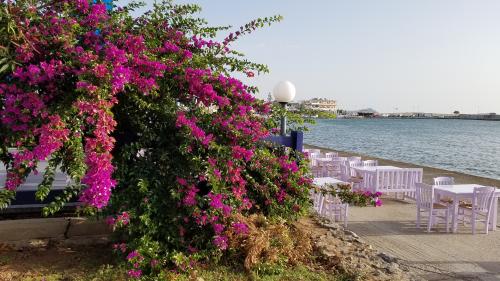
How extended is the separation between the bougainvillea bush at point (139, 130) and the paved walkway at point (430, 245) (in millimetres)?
1963

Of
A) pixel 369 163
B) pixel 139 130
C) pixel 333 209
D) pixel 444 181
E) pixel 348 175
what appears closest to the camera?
pixel 139 130

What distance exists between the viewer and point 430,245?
6.20m

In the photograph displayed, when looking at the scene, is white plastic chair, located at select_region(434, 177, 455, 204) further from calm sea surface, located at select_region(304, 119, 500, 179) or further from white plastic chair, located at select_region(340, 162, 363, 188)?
calm sea surface, located at select_region(304, 119, 500, 179)

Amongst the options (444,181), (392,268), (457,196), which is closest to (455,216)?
(457,196)

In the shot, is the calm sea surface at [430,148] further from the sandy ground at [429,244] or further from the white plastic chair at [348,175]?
the white plastic chair at [348,175]

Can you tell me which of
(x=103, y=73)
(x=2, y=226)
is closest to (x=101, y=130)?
(x=103, y=73)

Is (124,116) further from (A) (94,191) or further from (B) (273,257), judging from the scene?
(B) (273,257)

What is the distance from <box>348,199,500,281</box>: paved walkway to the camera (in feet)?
16.5

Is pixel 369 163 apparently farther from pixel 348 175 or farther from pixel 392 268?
pixel 392 268

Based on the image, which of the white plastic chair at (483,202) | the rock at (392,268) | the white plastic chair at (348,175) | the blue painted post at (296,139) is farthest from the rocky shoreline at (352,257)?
the white plastic chair at (348,175)

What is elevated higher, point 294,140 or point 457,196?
point 294,140

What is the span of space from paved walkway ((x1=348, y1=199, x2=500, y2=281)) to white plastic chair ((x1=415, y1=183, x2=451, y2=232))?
0.63 feet

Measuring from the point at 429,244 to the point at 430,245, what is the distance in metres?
0.05

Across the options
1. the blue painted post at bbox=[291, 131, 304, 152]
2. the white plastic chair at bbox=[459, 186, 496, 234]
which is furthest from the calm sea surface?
the white plastic chair at bbox=[459, 186, 496, 234]
